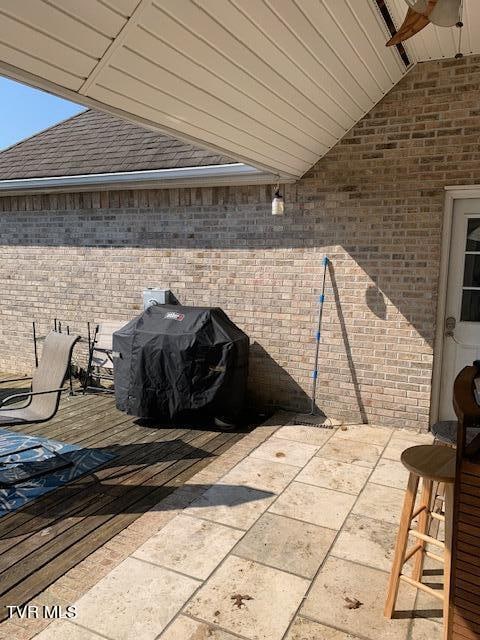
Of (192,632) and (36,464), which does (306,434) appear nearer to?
(36,464)

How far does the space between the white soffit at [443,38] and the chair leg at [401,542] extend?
10.3ft

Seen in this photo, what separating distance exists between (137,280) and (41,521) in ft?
12.4

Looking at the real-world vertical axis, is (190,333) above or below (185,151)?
below

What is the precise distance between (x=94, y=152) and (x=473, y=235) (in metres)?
5.40

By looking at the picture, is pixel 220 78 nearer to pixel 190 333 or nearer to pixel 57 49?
pixel 57 49

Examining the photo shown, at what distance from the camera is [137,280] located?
21.4 feet

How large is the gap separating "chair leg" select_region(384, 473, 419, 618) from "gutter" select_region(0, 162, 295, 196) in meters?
3.84

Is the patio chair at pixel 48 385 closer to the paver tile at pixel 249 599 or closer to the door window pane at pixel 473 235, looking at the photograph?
the paver tile at pixel 249 599

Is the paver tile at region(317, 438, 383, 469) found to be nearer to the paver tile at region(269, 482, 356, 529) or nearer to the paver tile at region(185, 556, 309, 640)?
the paver tile at region(269, 482, 356, 529)

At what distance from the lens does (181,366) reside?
5.02 m

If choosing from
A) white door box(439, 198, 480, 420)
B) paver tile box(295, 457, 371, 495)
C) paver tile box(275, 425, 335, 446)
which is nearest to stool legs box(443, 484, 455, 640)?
paver tile box(295, 457, 371, 495)

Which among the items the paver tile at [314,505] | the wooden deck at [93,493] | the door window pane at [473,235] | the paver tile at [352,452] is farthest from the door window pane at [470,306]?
the wooden deck at [93,493]

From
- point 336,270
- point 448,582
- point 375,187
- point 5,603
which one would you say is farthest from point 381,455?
point 5,603

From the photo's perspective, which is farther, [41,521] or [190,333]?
[190,333]
